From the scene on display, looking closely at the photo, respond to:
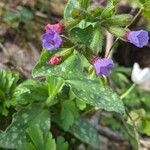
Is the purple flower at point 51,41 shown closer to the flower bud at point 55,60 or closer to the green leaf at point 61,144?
the flower bud at point 55,60

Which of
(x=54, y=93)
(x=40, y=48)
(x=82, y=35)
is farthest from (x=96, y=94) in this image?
(x=40, y=48)

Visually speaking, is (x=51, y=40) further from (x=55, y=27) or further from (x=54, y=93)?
(x=54, y=93)

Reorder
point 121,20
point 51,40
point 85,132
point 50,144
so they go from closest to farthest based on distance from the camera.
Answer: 1. point 51,40
2. point 121,20
3. point 50,144
4. point 85,132

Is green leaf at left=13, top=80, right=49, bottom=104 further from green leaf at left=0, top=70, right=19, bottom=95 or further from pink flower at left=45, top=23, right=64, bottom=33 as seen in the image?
pink flower at left=45, top=23, right=64, bottom=33

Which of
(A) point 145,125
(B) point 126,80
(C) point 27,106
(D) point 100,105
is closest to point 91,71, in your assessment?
(D) point 100,105

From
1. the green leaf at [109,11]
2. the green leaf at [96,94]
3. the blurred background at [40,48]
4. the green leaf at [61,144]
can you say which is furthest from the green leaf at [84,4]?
the blurred background at [40,48]

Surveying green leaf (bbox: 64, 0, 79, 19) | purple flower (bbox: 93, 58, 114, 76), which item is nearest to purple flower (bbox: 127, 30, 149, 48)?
purple flower (bbox: 93, 58, 114, 76)
